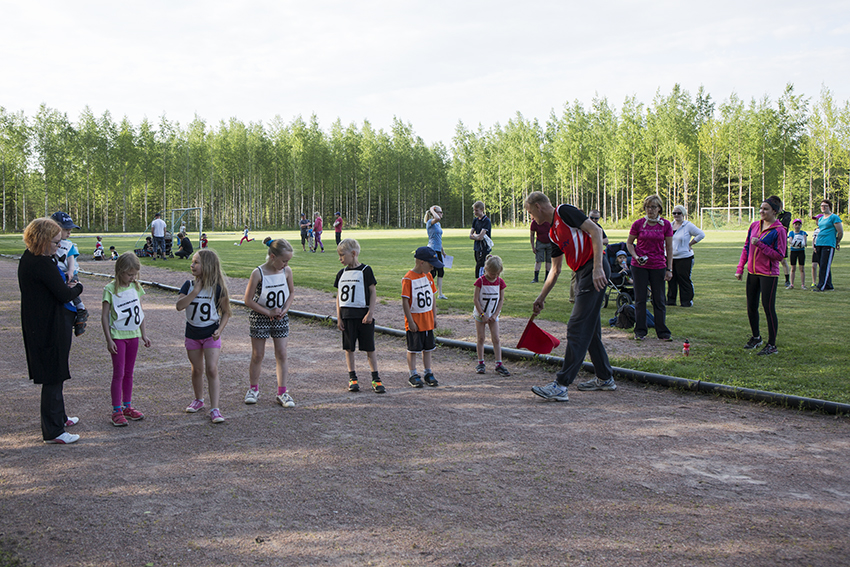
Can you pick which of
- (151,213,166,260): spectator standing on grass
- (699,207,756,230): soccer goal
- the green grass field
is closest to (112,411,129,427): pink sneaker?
the green grass field

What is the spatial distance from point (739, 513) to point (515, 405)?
2.53m

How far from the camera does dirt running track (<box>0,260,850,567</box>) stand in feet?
10.4

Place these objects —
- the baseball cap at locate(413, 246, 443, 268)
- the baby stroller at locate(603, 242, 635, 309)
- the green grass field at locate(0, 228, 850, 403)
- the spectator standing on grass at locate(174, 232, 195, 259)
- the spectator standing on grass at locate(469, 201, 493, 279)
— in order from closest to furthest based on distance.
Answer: the baseball cap at locate(413, 246, 443, 268), the green grass field at locate(0, 228, 850, 403), the baby stroller at locate(603, 242, 635, 309), the spectator standing on grass at locate(469, 201, 493, 279), the spectator standing on grass at locate(174, 232, 195, 259)

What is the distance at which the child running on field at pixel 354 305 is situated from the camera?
628 centimetres

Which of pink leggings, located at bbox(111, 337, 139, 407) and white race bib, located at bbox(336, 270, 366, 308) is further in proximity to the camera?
white race bib, located at bbox(336, 270, 366, 308)

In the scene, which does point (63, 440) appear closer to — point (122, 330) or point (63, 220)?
point (122, 330)

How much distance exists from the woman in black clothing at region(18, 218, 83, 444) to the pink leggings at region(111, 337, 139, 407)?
1.57 feet

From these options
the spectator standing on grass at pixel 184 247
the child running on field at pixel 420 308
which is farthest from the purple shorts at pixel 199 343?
the spectator standing on grass at pixel 184 247

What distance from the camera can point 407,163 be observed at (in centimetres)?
9100

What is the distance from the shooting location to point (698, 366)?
23.5 ft

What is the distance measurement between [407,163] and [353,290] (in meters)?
86.6

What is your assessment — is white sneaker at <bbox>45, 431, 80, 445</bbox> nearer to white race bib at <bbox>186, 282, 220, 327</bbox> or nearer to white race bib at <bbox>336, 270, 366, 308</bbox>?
white race bib at <bbox>186, 282, 220, 327</bbox>

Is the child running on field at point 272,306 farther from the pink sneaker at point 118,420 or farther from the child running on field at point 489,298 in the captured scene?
the child running on field at point 489,298

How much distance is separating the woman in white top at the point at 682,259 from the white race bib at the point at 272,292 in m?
8.64
